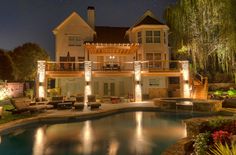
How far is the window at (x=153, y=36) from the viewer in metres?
26.0

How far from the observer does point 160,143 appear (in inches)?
352

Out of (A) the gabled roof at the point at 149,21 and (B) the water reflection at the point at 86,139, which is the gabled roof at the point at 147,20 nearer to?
(A) the gabled roof at the point at 149,21

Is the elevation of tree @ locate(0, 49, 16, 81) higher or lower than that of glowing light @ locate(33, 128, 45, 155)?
higher

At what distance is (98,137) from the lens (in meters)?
9.92

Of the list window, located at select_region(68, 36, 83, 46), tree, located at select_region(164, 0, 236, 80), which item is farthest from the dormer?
window, located at select_region(68, 36, 83, 46)

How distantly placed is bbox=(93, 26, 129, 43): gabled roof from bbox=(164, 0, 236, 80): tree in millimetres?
6619

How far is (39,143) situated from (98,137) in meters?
2.51

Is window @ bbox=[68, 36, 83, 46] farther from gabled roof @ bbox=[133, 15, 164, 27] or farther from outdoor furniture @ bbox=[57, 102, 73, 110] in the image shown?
outdoor furniture @ bbox=[57, 102, 73, 110]

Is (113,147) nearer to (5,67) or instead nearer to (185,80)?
(185,80)

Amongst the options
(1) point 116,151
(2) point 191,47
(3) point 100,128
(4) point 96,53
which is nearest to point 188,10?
(2) point 191,47

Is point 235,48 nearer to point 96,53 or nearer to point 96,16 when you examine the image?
point 96,53

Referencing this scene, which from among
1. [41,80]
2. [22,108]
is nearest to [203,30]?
[41,80]

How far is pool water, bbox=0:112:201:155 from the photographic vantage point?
322 inches

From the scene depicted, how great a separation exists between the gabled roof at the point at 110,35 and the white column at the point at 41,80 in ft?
27.1
